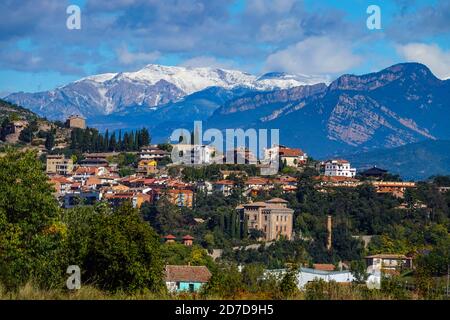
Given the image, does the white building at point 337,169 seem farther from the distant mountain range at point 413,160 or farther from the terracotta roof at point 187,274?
the distant mountain range at point 413,160

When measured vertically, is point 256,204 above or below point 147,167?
below

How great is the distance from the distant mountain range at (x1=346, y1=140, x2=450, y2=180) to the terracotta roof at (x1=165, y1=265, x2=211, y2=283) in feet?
477

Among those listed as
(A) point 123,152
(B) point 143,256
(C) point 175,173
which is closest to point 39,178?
(B) point 143,256

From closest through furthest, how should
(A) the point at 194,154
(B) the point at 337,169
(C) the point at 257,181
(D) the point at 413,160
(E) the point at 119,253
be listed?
(E) the point at 119,253, (C) the point at 257,181, (A) the point at 194,154, (B) the point at 337,169, (D) the point at 413,160

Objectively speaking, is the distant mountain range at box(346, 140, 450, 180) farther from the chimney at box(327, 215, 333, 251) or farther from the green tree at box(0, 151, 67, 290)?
the green tree at box(0, 151, 67, 290)

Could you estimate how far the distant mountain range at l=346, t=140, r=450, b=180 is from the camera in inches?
7092

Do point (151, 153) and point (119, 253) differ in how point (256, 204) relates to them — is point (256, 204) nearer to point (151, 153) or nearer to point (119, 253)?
point (151, 153)

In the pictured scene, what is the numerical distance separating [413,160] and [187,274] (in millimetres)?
159927

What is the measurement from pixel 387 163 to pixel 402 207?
418 ft

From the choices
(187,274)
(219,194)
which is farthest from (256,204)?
(187,274)

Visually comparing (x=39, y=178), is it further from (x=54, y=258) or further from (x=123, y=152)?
(x=123, y=152)

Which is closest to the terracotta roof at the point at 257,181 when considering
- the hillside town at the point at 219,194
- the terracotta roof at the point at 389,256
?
the hillside town at the point at 219,194

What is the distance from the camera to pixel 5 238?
13344mm

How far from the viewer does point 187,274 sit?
31312 millimetres
